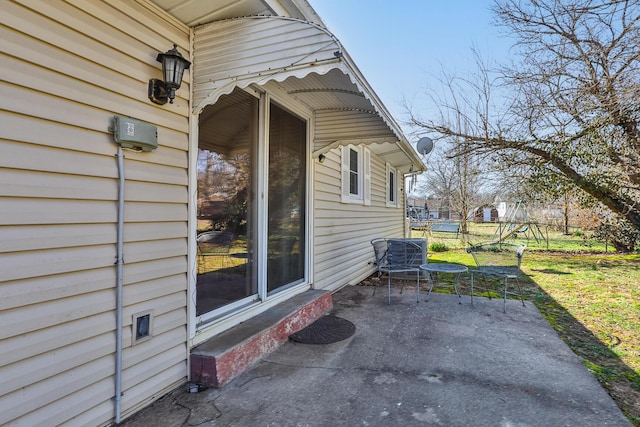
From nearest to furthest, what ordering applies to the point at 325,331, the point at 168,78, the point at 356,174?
1. the point at 168,78
2. the point at 325,331
3. the point at 356,174

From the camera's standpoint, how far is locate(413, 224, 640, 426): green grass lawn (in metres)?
2.81

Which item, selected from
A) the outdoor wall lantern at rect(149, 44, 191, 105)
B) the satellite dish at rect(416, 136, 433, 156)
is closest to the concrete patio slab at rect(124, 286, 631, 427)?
the outdoor wall lantern at rect(149, 44, 191, 105)

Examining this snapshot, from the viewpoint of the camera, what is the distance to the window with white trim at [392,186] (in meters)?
8.73

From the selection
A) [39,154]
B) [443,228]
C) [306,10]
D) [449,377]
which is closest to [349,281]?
[449,377]

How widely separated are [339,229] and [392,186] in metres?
4.49

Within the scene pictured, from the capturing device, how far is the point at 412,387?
2.36m

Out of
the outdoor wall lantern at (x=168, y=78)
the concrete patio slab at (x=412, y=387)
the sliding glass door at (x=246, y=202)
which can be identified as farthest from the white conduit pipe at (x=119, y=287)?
the sliding glass door at (x=246, y=202)

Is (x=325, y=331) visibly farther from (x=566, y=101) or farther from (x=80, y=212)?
(x=566, y=101)

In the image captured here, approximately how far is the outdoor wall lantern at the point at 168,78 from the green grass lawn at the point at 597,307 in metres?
3.44

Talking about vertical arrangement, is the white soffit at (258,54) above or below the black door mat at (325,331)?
above

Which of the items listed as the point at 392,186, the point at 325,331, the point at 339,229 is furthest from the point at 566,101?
the point at 325,331

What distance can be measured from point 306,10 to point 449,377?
9.55 feet

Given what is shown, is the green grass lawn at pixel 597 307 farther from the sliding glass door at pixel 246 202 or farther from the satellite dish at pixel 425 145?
the satellite dish at pixel 425 145

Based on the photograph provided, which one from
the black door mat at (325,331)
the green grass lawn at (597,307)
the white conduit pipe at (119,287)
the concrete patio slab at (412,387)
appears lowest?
the green grass lawn at (597,307)
